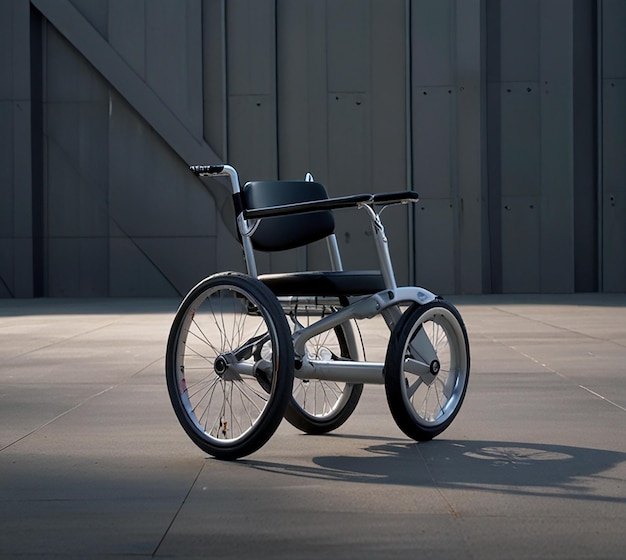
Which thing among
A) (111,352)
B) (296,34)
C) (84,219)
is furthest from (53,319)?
(296,34)

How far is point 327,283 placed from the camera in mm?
4367

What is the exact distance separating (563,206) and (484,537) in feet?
56.3

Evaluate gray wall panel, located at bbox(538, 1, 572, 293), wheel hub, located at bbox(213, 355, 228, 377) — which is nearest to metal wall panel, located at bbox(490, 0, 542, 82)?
gray wall panel, located at bbox(538, 1, 572, 293)

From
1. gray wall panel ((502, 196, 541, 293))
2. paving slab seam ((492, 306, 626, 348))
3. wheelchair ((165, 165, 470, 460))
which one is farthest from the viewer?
gray wall panel ((502, 196, 541, 293))

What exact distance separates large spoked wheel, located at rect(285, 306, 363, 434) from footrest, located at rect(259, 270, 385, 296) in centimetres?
23

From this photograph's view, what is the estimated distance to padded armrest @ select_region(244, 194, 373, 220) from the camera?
434 centimetres

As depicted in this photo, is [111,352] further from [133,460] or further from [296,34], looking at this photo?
[296,34]

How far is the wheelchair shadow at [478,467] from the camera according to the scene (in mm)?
3662

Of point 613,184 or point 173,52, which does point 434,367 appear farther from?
point 613,184

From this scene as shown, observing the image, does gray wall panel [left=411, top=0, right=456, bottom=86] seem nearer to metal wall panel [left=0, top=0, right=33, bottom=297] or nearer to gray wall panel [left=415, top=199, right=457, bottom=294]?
gray wall panel [left=415, top=199, right=457, bottom=294]

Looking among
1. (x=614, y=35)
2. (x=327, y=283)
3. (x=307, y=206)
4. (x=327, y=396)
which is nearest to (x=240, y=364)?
(x=327, y=283)

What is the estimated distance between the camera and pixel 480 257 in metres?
19.4

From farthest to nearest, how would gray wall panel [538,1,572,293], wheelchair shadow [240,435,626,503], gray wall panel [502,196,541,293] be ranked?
1. gray wall panel [502,196,541,293]
2. gray wall panel [538,1,572,293]
3. wheelchair shadow [240,435,626,503]

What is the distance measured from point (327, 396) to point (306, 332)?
2.48 ft
